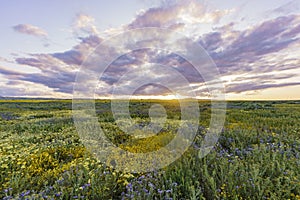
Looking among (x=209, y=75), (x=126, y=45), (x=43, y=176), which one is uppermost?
(x=126, y=45)

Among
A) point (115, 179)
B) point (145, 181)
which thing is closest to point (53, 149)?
point (115, 179)

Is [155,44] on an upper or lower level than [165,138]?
upper

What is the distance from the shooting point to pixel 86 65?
6.41m

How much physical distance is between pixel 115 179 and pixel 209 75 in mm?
4108

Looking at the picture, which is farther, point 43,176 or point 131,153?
point 131,153

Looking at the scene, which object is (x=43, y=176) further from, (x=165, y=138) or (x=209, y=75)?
(x=209, y=75)

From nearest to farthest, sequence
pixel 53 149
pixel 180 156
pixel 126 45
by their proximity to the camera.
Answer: pixel 180 156 → pixel 53 149 → pixel 126 45

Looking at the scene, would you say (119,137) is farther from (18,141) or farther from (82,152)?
(18,141)

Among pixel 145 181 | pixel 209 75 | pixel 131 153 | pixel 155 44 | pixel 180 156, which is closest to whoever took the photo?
pixel 145 181

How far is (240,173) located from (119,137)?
520 cm

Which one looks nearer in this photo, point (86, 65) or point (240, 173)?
point (240, 173)

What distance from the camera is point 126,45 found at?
25.5 ft

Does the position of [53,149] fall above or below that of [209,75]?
below

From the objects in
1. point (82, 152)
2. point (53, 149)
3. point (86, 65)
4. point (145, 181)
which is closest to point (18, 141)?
point (53, 149)
